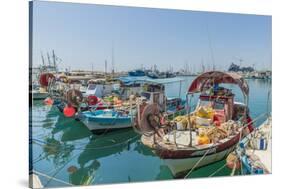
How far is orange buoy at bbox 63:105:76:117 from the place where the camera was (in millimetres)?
4301

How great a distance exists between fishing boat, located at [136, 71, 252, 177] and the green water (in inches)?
4.5

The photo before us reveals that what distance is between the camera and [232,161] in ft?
15.8

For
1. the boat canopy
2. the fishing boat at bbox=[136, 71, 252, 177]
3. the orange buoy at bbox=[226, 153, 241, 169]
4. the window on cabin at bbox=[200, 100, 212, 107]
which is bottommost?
the orange buoy at bbox=[226, 153, 241, 169]

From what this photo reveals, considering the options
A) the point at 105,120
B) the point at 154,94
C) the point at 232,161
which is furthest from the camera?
the point at 232,161

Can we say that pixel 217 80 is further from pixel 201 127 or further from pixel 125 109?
pixel 125 109

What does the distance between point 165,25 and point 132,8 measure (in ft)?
1.37

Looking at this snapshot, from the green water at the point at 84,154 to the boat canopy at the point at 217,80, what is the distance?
0.32 feet

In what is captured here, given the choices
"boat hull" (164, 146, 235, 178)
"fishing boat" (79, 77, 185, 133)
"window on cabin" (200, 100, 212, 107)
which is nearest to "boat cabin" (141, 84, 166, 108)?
"fishing boat" (79, 77, 185, 133)

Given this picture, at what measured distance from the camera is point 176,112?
4625 millimetres

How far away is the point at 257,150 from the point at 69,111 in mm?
2288

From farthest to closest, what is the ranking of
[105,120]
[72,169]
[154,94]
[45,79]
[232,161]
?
[232,161]
[154,94]
[105,120]
[72,169]
[45,79]

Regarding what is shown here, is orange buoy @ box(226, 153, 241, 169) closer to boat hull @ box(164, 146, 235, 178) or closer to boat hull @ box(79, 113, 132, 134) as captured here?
boat hull @ box(164, 146, 235, 178)

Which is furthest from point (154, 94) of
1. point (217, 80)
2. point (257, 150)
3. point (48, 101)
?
point (257, 150)

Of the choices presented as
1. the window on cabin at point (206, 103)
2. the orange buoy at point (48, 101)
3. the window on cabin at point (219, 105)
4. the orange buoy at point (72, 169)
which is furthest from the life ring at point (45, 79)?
the window on cabin at point (219, 105)
